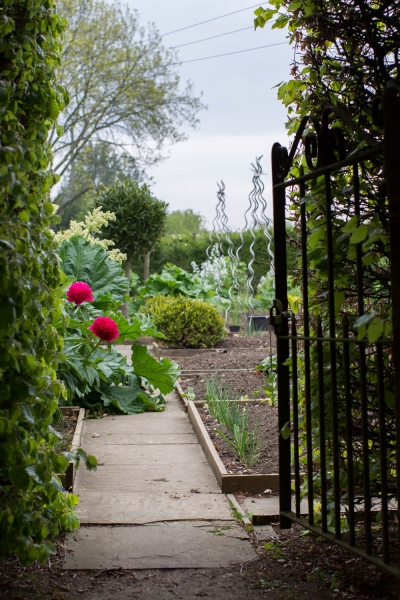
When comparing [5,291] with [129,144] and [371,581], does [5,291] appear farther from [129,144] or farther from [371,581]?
[129,144]

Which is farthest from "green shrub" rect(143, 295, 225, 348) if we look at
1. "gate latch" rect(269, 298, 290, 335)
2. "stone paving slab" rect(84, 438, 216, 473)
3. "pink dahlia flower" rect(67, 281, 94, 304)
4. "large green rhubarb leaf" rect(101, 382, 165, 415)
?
"gate latch" rect(269, 298, 290, 335)

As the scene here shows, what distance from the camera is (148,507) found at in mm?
3090

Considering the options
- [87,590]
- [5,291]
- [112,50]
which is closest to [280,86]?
[5,291]

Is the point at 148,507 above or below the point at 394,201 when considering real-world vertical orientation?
below

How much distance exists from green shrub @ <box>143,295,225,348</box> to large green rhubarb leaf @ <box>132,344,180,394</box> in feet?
13.6

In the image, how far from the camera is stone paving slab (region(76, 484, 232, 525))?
2.93 meters

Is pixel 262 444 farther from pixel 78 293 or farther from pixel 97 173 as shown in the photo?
pixel 97 173

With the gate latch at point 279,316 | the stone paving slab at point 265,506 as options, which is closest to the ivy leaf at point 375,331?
the gate latch at point 279,316

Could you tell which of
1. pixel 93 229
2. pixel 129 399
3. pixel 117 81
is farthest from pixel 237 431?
A: pixel 117 81

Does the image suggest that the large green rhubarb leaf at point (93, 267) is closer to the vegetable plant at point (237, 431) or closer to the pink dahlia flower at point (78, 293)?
the vegetable plant at point (237, 431)

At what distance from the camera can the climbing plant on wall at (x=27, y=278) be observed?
180cm

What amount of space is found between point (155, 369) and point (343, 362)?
10.5 ft

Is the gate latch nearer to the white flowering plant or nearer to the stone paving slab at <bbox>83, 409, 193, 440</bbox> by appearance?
the stone paving slab at <bbox>83, 409, 193, 440</bbox>

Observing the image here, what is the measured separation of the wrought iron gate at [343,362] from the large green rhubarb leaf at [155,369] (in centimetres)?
253
